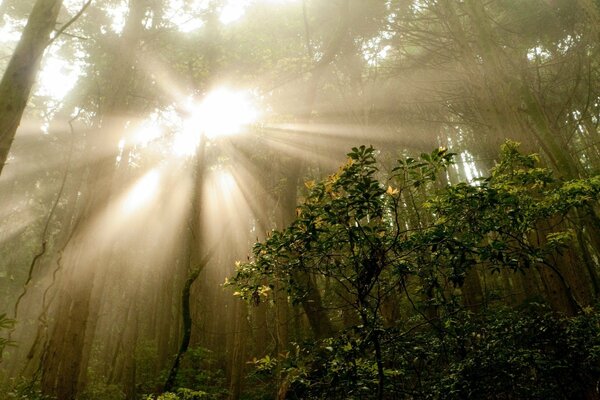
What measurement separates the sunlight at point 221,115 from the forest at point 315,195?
2.3 inches

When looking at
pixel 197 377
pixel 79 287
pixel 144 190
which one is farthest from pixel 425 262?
pixel 144 190

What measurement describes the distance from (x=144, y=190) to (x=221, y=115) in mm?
8984

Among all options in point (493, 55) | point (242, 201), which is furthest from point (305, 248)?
point (242, 201)

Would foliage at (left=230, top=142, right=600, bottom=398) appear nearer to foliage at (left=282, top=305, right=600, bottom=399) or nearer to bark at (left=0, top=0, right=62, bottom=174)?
foliage at (left=282, top=305, right=600, bottom=399)

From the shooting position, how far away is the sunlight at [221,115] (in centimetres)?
978

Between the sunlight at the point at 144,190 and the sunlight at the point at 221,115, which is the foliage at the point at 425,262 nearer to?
the sunlight at the point at 221,115

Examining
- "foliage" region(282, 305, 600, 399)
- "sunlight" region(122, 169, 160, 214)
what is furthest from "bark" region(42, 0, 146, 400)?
"sunlight" region(122, 169, 160, 214)

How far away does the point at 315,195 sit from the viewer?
373 centimetres

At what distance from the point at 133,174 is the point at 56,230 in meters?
9.09

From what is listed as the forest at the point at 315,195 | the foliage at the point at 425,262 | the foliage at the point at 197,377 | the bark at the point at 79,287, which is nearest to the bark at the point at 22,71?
the forest at the point at 315,195

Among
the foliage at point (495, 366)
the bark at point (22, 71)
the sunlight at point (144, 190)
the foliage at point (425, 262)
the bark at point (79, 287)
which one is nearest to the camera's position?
the bark at point (22, 71)

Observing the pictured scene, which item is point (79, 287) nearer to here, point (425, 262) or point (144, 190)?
point (425, 262)

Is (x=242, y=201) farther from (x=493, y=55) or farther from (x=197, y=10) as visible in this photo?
(x=493, y=55)

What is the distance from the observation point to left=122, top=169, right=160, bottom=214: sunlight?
16438mm
